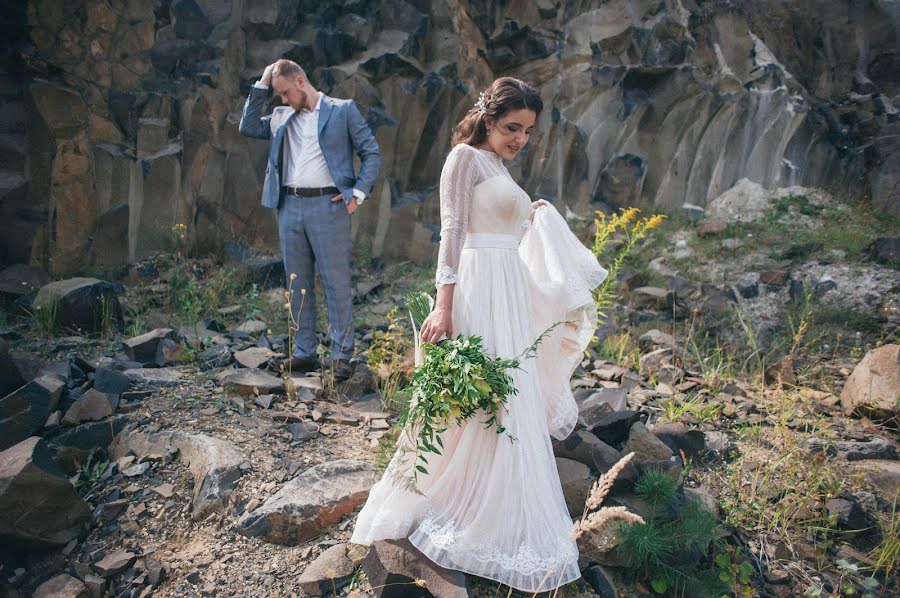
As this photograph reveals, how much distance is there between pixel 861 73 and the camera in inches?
341

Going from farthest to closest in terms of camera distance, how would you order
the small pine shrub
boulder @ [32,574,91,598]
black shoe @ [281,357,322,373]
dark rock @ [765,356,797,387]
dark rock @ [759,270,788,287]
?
1. dark rock @ [759,270,788,287]
2. dark rock @ [765,356,797,387]
3. black shoe @ [281,357,322,373]
4. the small pine shrub
5. boulder @ [32,574,91,598]

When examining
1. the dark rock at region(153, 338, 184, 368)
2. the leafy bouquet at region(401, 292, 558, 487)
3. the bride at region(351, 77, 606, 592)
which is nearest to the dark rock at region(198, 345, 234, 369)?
the dark rock at region(153, 338, 184, 368)

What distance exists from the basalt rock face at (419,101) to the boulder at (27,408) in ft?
11.3

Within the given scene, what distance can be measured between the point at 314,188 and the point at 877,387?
3922 mm

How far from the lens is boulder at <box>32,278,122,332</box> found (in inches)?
161

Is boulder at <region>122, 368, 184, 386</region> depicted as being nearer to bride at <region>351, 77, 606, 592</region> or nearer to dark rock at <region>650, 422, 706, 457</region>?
bride at <region>351, 77, 606, 592</region>

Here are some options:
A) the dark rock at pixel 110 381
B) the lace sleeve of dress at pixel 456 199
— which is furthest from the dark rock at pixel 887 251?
the dark rock at pixel 110 381

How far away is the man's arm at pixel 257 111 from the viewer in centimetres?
383

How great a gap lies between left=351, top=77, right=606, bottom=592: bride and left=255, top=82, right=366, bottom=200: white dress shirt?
165 cm

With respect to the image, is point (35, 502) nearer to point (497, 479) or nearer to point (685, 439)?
point (497, 479)

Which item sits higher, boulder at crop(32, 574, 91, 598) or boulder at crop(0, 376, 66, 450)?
boulder at crop(0, 376, 66, 450)

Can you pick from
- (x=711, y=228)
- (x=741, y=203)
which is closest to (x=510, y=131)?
(x=711, y=228)

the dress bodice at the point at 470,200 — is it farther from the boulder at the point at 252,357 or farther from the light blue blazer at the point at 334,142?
the boulder at the point at 252,357

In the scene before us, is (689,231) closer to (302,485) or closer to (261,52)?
(261,52)
